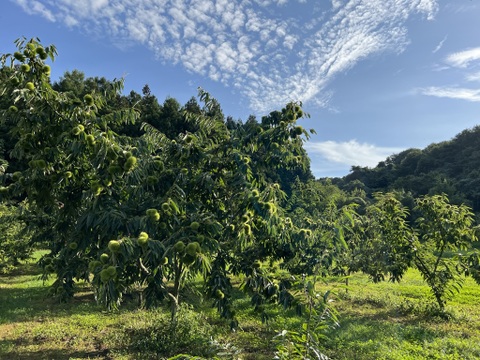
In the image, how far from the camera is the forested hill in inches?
1379

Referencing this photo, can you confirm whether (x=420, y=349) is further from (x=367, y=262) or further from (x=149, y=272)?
(x=149, y=272)

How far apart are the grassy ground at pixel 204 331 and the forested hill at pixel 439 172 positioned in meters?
30.3

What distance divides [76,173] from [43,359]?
119 inches

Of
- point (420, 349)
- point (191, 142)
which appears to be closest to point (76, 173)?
point (191, 142)

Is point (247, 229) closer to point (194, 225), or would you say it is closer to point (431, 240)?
point (194, 225)

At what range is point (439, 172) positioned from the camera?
42750mm

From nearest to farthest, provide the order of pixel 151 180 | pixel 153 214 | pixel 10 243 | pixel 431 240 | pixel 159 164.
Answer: pixel 153 214
pixel 151 180
pixel 159 164
pixel 431 240
pixel 10 243

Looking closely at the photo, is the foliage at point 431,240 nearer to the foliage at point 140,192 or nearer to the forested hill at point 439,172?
the foliage at point 140,192

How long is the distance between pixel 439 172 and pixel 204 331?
46.4 m

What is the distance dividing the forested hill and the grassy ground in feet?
99.5

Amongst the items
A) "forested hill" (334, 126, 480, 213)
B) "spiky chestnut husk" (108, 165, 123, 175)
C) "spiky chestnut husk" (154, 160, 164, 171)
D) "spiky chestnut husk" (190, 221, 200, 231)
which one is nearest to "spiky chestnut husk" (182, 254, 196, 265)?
"spiky chestnut husk" (190, 221, 200, 231)

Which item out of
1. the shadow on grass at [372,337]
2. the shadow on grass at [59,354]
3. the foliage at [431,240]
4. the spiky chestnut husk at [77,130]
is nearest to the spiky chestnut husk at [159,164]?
the spiky chestnut husk at [77,130]

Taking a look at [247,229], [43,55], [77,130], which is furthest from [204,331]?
[43,55]

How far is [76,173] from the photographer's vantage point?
13.9 ft
